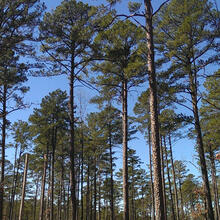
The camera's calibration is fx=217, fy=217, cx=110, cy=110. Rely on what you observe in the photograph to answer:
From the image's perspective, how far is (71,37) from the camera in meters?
9.38

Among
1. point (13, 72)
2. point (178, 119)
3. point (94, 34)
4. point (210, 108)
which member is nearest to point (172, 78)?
point (178, 119)

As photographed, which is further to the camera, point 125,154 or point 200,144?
point 125,154

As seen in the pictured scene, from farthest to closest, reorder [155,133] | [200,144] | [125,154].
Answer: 1. [125,154]
2. [200,144]
3. [155,133]

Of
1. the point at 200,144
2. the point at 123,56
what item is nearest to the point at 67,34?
the point at 123,56

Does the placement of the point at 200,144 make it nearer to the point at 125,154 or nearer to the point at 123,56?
the point at 125,154

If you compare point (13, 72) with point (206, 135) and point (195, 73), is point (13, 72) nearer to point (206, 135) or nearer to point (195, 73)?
point (195, 73)

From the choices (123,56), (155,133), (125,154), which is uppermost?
(123,56)

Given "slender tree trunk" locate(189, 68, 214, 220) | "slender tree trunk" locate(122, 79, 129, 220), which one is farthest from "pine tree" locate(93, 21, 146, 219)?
"slender tree trunk" locate(189, 68, 214, 220)

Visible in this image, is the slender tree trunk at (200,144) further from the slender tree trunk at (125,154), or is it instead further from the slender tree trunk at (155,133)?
the slender tree trunk at (155,133)

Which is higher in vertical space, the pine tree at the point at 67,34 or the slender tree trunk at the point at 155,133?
the pine tree at the point at 67,34

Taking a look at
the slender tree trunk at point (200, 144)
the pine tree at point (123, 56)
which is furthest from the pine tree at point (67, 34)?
the slender tree trunk at point (200, 144)

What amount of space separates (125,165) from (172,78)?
472 centimetres

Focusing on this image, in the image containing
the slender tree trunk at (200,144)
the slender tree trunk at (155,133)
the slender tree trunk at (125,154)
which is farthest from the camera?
the slender tree trunk at (125,154)

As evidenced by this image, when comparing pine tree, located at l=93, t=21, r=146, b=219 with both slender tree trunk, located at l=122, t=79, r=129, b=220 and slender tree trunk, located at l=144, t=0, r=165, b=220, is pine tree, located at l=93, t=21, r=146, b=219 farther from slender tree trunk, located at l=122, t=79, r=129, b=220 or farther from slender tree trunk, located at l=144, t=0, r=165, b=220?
slender tree trunk, located at l=144, t=0, r=165, b=220
